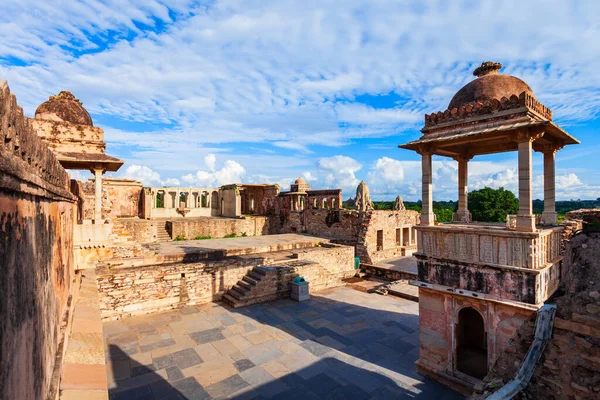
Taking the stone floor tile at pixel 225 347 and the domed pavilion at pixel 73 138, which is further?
the domed pavilion at pixel 73 138

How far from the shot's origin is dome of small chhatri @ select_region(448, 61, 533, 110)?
705 centimetres

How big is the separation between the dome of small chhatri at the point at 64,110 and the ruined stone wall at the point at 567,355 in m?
14.5

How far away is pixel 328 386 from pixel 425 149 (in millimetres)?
5867

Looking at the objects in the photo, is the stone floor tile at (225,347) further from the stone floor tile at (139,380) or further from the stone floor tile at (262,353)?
A: the stone floor tile at (139,380)

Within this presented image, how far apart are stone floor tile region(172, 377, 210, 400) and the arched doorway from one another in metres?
5.54

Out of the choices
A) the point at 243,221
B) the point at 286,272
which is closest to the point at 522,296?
the point at 286,272

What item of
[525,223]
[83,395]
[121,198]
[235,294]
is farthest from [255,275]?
[121,198]

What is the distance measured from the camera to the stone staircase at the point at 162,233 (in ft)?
60.1

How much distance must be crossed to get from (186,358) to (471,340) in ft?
23.2

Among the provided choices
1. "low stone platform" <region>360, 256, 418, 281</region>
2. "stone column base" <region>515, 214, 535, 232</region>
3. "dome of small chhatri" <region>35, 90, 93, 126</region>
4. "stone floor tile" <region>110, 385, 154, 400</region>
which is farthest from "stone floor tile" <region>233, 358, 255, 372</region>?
"dome of small chhatri" <region>35, 90, 93, 126</region>

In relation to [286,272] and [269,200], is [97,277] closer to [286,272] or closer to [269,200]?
[286,272]

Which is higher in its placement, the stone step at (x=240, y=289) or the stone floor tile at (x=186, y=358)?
the stone step at (x=240, y=289)

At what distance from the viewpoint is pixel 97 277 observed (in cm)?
941

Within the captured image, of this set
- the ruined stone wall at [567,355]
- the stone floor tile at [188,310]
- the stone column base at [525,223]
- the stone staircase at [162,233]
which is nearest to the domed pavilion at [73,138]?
the stone floor tile at [188,310]
